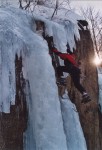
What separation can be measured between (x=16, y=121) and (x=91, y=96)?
4.67 metres

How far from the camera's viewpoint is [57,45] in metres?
9.83

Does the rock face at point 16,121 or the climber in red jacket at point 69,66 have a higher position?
the climber in red jacket at point 69,66

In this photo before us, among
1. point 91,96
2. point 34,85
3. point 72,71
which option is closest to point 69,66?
point 72,71

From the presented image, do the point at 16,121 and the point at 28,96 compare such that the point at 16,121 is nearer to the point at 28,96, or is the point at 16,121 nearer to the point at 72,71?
the point at 28,96

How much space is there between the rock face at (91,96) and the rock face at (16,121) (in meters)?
2.94

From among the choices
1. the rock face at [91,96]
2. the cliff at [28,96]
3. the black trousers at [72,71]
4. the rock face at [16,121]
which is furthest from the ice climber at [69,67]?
the rock face at [91,96]

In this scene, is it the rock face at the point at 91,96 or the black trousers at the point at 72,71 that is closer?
the black trousers at the point at 72,71

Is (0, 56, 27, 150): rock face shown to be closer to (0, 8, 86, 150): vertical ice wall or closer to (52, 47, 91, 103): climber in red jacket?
(0, 8, 86, 150): vertical ice wall

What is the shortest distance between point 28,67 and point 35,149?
5.67 ft

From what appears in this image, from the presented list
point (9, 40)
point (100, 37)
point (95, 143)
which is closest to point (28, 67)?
point (9, 40)

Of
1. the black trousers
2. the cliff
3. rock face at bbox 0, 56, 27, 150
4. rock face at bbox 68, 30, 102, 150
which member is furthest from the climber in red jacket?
rock face at bbox 68, 30, 102, 150

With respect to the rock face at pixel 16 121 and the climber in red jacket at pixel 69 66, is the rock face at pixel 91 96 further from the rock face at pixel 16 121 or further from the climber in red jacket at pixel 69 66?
the rock face at pixel 16 121

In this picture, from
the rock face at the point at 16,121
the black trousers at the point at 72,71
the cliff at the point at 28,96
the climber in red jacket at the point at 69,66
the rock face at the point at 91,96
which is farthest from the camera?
the rock face at the point at 91,96

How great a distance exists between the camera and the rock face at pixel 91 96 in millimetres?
10994
